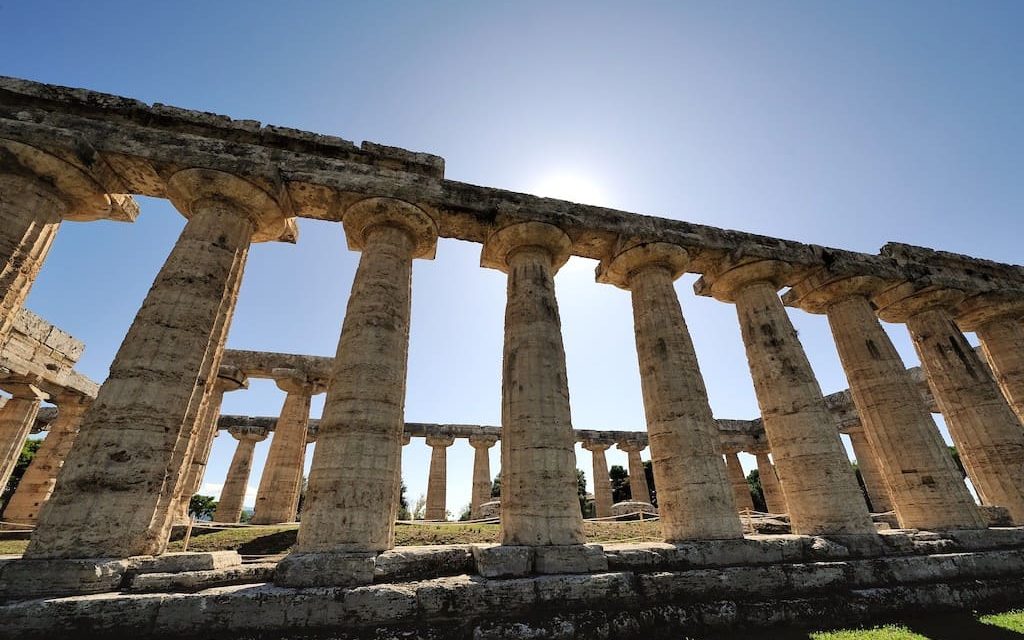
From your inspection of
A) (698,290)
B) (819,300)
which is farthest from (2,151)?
(819,300)

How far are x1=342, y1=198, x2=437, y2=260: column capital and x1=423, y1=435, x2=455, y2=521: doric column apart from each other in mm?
22285

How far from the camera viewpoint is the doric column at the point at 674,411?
891cm

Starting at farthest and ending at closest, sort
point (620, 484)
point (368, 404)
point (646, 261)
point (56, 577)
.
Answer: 1. point (620, 484)
2. point (646, 261)
3. point (368, 404)
4. point (56, 577)

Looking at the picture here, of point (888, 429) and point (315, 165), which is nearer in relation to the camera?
point (315, 165)

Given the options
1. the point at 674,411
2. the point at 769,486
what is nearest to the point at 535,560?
the point at 674,411

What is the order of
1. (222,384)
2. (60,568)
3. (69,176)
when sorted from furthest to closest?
1. (222,384)
2. (69,176)
3. (60,568)

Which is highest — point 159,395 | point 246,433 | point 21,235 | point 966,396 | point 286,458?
point 21,235

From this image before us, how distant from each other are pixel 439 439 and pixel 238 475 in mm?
12401

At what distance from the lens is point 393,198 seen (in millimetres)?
10719

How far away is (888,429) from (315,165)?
1745 centimetres

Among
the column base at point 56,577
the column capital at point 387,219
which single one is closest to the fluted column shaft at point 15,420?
the column base at point 56,577

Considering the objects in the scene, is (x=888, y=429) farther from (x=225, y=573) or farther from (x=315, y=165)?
(x=315, y=165)

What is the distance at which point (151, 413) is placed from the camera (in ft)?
24.2

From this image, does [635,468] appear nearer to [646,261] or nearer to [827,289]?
[827,289]
